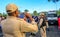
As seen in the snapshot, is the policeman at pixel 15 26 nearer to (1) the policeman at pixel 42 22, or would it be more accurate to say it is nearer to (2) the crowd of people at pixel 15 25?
(2) the crowd of people at pixel 15 25

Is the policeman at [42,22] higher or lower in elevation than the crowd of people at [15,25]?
lower

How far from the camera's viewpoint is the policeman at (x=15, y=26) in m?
3.99

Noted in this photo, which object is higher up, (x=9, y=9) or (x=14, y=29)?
(x=9, y=9)

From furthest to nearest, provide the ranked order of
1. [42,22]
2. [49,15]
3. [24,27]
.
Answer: [49,15] < [42,22] < [24,27]

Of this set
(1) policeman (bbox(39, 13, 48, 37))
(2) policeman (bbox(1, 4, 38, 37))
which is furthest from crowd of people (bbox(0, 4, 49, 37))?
(1) policeman (bbox(39, 13, 48, 37))

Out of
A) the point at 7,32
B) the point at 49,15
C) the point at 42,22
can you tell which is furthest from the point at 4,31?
the point at 49,15

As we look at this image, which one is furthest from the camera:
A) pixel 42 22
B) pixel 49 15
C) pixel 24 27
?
pixel 49 15

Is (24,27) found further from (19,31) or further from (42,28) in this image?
(42,28)

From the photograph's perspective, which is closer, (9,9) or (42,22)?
(9,9)

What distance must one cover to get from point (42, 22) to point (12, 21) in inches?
308

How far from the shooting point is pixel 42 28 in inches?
480

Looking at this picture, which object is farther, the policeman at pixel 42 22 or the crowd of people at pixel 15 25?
the policeman at pixel 42 22

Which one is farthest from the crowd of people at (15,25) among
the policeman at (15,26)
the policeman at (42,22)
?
the policeman at (42,22)

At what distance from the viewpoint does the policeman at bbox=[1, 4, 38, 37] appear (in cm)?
399
